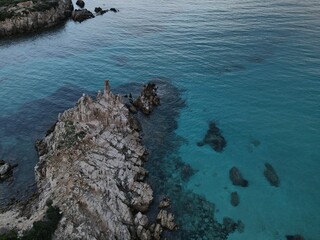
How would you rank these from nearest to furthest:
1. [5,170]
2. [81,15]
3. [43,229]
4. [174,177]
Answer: [43,229], [174,177], [5,170], [81,15]

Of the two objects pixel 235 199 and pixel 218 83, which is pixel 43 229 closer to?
pixel 235 199

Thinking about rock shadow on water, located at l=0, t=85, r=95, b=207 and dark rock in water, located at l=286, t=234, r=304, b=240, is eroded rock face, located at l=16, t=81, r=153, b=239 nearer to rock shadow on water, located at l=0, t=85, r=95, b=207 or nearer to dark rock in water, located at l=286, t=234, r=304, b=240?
rock shadow on water, located at l=0, t=85, r=95, b=207

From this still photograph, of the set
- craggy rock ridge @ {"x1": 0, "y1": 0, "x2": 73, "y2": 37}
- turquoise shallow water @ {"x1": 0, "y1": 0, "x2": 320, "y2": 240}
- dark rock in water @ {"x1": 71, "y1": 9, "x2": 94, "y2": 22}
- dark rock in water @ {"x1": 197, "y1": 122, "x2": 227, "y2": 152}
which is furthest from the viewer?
dark rock in water @ {"x1": 71, "y1": 9, "x2": 94, "y2": 22}

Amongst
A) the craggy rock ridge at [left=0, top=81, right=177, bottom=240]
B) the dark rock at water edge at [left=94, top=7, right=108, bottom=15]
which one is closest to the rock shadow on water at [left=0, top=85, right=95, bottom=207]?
the craggy rock ridge at [left=0, top=81, right=177, bottom=240]

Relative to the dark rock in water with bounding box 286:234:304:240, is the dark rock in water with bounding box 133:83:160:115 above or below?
above

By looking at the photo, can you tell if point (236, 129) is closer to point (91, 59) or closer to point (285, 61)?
point (285, 61)

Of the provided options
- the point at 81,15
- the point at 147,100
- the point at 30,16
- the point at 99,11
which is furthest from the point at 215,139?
the point at 99,11
